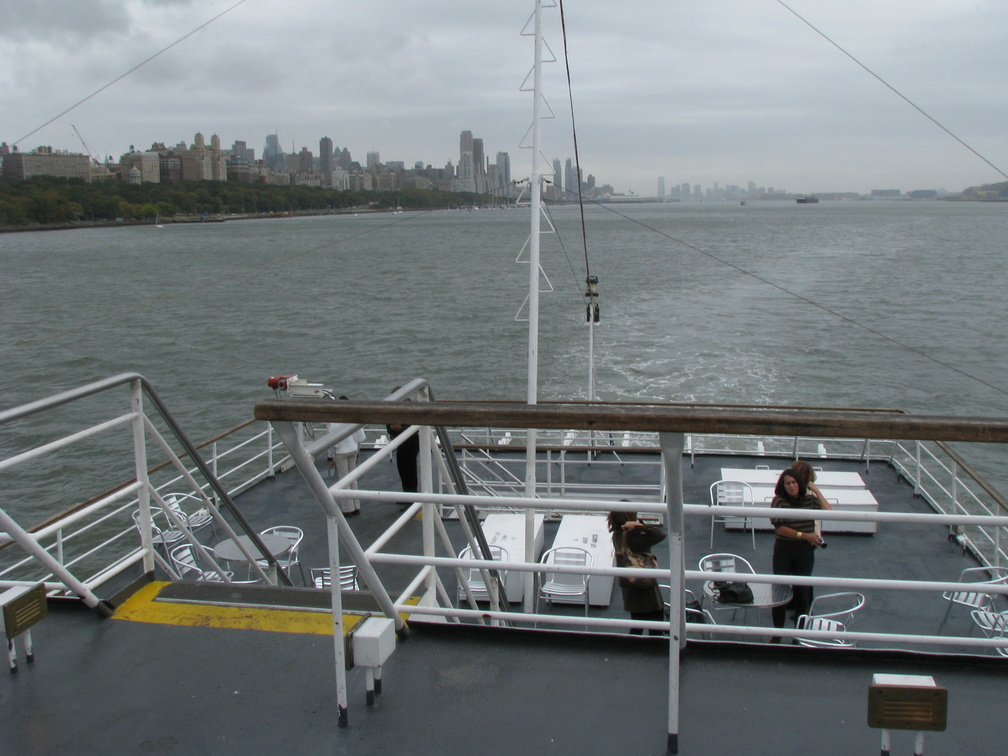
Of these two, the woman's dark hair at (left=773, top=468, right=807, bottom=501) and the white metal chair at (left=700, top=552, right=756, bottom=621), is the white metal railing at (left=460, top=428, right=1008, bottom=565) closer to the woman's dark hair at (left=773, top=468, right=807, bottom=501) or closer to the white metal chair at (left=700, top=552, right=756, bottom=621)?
the white metal chair at (left=700, top=552, right=756, bottom=621)

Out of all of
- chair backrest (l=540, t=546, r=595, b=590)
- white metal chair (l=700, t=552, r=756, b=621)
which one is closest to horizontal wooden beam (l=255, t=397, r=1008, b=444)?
white metal chair (l=700, t=552, r=756, b=621)

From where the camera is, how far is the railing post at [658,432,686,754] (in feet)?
7.54

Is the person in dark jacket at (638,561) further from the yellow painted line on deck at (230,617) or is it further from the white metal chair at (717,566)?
the white metal chair at (717,566)

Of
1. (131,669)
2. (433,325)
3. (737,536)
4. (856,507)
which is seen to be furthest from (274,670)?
(433,325)

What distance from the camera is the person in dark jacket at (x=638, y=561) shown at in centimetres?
438

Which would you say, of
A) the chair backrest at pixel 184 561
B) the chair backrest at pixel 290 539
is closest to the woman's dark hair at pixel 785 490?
the chair backrest at pixel 290 539

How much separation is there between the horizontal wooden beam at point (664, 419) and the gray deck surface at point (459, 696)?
4.02 ft

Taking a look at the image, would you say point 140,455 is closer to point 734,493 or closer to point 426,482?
point 426,482

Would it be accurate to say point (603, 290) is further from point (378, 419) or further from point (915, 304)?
point (378, 419)

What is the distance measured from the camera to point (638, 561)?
4.54 m

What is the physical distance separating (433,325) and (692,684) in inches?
1383

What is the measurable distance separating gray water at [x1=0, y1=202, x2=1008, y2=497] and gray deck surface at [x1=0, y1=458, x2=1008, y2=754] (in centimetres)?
1365

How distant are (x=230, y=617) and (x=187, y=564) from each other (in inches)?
129

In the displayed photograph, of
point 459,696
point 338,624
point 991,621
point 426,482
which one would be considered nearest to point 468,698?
point 459,696
